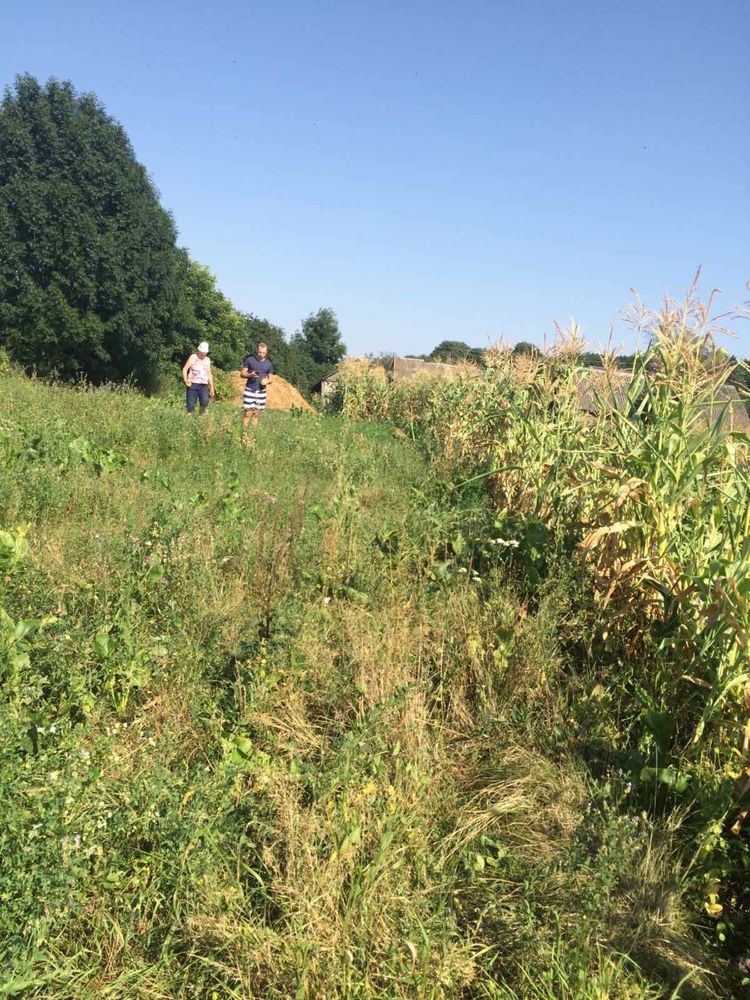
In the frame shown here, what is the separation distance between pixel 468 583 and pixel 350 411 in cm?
1626

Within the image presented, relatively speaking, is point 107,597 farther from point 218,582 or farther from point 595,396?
point 595,396

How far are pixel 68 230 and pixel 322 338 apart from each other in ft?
170

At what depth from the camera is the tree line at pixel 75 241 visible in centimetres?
2783

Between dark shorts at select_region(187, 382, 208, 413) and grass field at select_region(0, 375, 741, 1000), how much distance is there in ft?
21.9

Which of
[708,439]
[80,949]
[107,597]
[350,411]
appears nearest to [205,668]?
[107,597]

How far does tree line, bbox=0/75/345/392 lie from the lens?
91.3 feet

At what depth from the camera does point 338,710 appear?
320 centimetres

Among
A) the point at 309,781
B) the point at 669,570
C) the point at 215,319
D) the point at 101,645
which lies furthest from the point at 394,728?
the point at 215,319

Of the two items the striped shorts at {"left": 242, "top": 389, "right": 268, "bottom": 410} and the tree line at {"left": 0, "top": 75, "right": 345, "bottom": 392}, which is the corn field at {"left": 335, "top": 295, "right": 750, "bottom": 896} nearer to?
the striped shorts at {"left": 242, "top": 389, "right": 268, "bottom": 410}

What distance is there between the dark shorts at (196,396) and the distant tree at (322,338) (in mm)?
68258

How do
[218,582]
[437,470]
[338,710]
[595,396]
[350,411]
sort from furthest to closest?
1. [350,411]
2. [437,470]
3. [595,396]
4. [218,582]
5. [338,710]

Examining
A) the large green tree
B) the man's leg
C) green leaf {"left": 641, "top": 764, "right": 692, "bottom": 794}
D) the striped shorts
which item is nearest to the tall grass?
green leaf {"left": 641, "top": 764, "right": 692, "bottom": 794}

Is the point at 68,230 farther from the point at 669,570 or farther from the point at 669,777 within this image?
the point at 669,777

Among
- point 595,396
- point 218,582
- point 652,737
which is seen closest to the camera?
point 652,737
